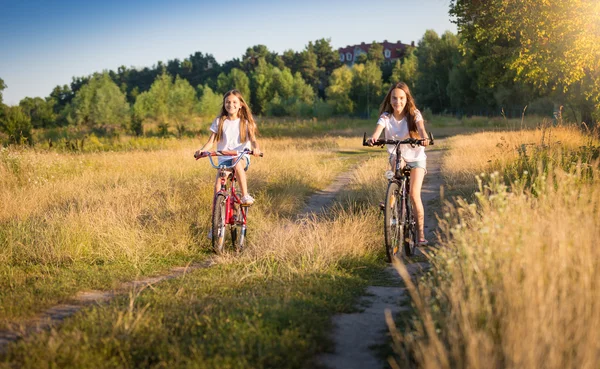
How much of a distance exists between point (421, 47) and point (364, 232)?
66.4 m

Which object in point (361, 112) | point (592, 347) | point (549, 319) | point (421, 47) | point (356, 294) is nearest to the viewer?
point (592, 347)

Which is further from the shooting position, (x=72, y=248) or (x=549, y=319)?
(x=72, y=248)

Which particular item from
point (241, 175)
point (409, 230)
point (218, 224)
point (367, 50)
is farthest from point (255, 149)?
point (367, 50)

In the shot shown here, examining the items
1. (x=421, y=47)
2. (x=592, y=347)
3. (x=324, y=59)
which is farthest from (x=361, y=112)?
(x=592, y=347)

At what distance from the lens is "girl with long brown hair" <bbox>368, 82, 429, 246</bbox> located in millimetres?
6938

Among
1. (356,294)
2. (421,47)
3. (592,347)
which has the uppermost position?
(421,47)

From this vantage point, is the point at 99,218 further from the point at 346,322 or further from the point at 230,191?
the point at 346,322

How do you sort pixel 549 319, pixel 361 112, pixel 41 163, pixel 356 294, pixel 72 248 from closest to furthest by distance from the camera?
pixel 549 319, pixel 356 294, pixel 72 248, pixel 41 163, pixel 361 112

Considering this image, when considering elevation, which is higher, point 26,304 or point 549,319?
point 549,319

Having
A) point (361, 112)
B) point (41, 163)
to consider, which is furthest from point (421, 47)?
point (41, 163)

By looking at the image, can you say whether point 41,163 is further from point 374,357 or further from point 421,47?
point 421,47

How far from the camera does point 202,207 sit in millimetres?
9391

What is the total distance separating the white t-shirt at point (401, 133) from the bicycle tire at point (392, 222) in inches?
17.2

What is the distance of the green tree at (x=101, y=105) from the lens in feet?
226
